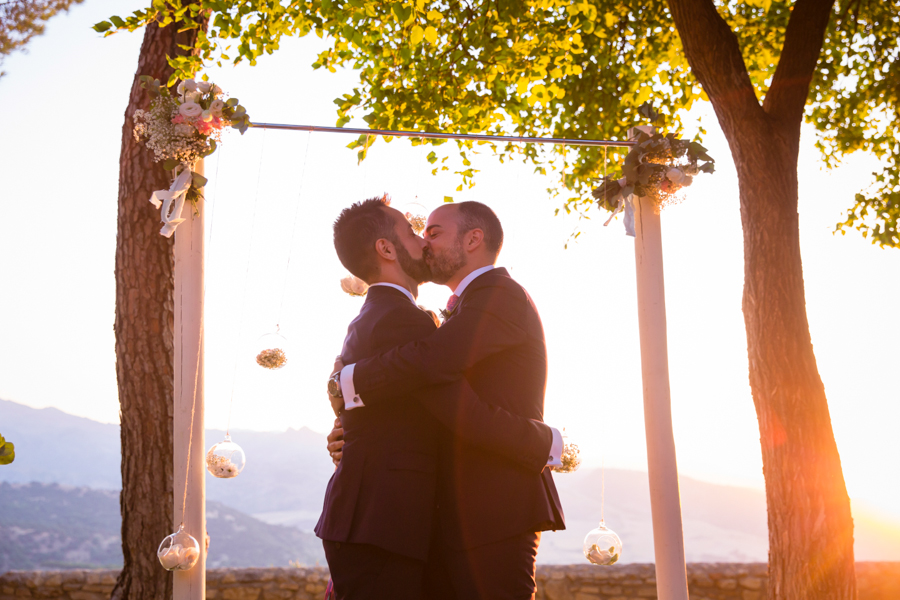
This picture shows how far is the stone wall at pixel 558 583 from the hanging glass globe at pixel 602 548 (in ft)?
12.6

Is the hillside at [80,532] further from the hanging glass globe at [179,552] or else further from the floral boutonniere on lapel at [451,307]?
the floral boutonniere on lapel at [451,307]

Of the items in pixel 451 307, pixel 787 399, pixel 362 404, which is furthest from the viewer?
pixel 787 399

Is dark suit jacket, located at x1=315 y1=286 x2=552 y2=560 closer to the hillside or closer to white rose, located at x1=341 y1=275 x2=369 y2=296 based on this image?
white rose, located at x1=341 y1=275 x2=369 y2=296

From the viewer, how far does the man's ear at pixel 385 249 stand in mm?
2805

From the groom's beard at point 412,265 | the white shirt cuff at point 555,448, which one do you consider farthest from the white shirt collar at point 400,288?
the white shirt cuff at point 555,448

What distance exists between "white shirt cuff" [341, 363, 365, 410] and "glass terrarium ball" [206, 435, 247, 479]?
118cm

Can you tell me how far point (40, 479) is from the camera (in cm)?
3503

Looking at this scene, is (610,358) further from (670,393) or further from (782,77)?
(782,77)

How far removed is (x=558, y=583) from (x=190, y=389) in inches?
205

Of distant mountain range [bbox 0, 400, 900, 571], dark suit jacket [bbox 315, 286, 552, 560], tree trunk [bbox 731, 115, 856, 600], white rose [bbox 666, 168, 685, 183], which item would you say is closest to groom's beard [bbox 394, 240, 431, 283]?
dark suit jacket [bbox 315, 286, 552, 560]

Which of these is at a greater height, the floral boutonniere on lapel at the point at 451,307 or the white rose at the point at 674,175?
the white rose at the point at 674,175

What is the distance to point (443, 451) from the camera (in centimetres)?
249

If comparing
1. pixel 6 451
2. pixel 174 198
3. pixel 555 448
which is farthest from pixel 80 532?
pixel 555 448

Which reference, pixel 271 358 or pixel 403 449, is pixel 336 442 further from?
pixel 271 358
